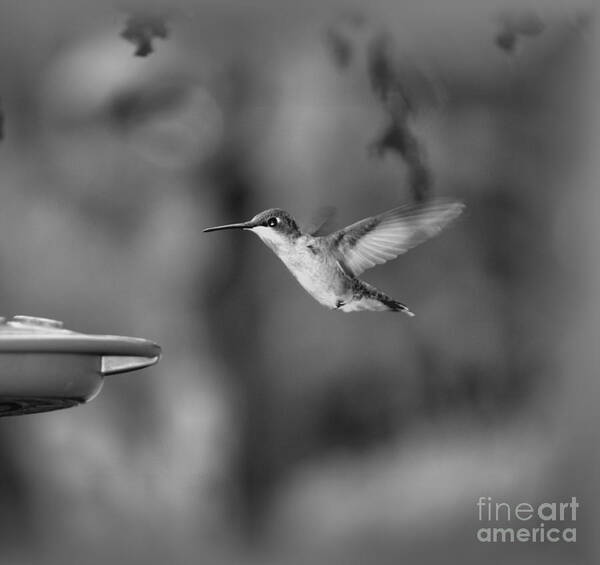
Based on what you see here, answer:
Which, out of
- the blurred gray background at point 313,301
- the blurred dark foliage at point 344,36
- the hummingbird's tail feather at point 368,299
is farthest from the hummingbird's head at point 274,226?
the blurred dark foliage at point 344,36

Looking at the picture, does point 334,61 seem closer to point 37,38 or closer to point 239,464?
point 37,38

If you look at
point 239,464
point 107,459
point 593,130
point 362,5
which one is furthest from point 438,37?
point 107,459

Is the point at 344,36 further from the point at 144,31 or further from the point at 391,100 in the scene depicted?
the point at 144,31

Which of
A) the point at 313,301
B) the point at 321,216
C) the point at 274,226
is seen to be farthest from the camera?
the point at 313,301

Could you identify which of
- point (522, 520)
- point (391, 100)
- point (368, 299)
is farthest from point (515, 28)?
point (522, 520)

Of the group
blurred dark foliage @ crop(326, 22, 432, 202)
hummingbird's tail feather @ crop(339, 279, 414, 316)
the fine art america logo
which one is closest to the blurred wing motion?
blurred dark foliage @ crop(326, 22, 432, 202)

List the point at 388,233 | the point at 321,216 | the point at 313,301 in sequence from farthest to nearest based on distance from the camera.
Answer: the point at 313,301
the point at 321,216
the point at 388,233

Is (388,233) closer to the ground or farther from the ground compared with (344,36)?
closer to the ground
